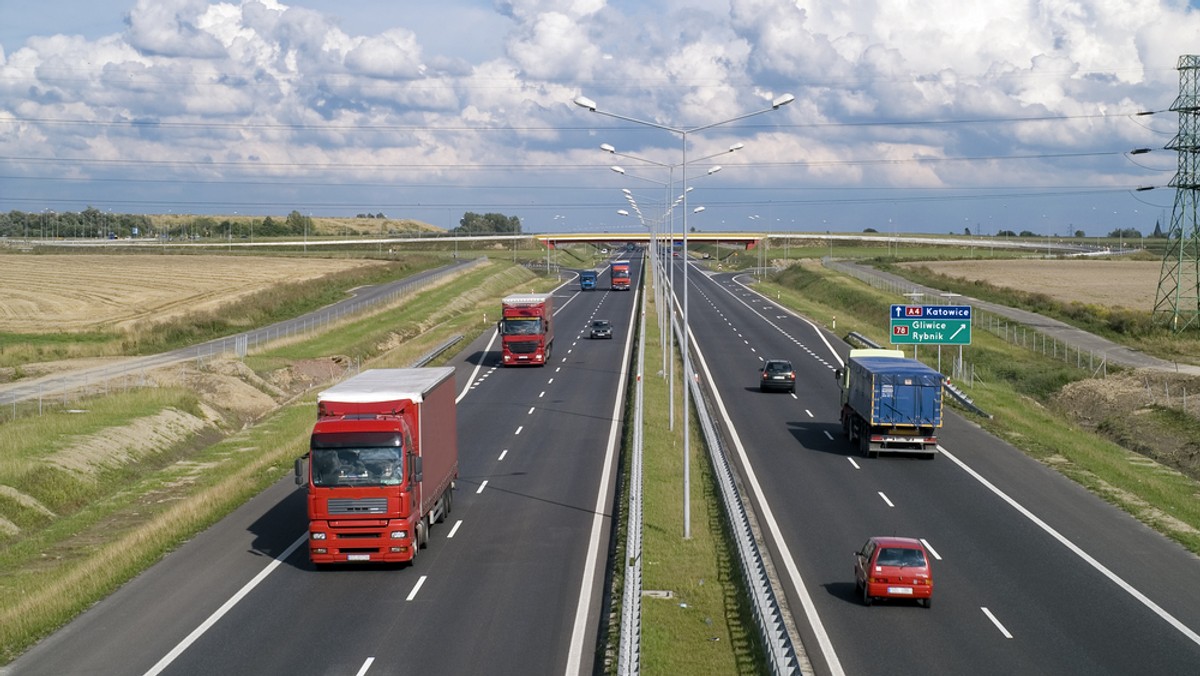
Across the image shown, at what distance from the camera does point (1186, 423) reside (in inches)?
1957

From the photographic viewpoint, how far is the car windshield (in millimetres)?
22844

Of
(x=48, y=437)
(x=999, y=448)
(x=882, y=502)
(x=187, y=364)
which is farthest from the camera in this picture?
(x=187, y=364)

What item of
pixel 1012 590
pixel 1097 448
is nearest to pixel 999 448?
pixel 1097 448

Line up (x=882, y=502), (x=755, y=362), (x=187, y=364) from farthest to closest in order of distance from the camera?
1. (x=755, y=362)
2. (x=187, y=364)
3. (x=882, y=502)

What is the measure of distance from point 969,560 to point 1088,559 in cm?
276

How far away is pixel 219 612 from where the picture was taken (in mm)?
22500

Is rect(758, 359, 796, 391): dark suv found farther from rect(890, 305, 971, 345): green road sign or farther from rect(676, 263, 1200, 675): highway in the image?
rect(676, 263, 1200, 675): highway

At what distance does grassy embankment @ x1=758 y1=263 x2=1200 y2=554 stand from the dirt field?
67.2ft

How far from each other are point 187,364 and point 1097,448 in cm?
4252

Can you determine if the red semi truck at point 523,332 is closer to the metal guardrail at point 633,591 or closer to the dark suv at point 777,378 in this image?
the dark suv at point 777,378

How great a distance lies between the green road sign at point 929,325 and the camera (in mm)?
58625

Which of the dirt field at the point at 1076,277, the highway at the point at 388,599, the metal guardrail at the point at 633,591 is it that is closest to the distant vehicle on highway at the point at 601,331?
the dirt field at the point at 1076,277

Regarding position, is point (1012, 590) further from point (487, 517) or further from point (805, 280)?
point (805, 280)

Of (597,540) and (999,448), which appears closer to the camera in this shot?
(597,540)
